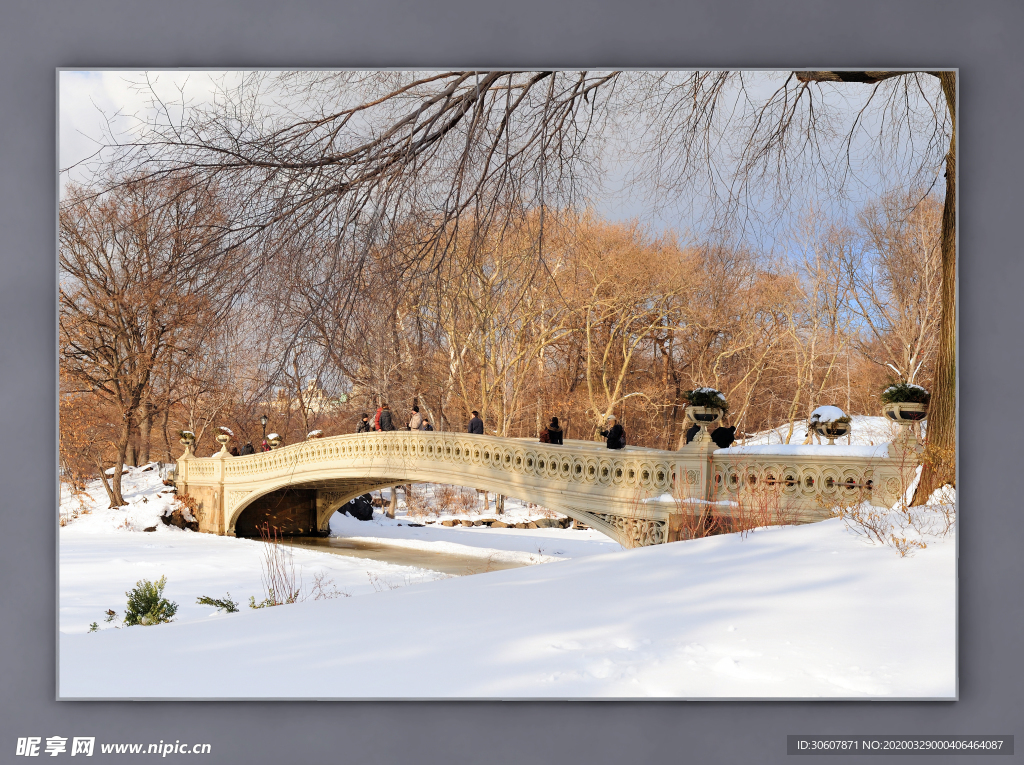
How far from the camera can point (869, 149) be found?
4.66m

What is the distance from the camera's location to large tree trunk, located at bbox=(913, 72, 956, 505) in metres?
4.07

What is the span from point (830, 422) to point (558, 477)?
4.17 m

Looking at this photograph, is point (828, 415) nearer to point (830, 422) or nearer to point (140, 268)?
point (830, 422)

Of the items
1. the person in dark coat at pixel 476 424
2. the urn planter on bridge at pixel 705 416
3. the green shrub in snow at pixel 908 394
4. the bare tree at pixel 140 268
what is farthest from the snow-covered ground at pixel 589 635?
the person in dark coat at pixel 476 424

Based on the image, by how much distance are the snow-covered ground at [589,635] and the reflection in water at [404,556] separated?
29.1 ft

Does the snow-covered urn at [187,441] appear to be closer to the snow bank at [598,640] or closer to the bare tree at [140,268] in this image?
the bare tree at [140,268]

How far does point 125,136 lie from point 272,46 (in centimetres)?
102

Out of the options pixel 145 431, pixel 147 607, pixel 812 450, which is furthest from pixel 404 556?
pixel 147 607

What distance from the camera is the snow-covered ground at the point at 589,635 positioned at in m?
3.29

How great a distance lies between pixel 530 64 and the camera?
396 cm

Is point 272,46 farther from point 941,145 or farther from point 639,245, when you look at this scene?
point 639,245

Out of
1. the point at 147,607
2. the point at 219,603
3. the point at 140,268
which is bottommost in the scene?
the point at 219,603

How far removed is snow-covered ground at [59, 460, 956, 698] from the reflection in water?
888 centimetres
